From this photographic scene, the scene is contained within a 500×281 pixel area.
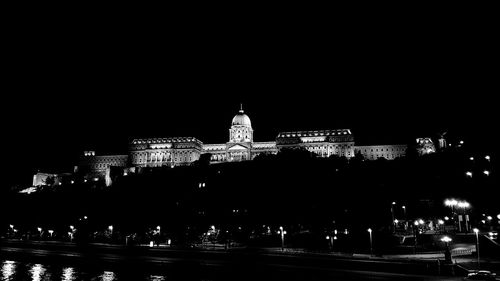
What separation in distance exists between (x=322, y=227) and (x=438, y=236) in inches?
823

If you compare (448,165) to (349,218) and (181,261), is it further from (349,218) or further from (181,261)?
(181,261)

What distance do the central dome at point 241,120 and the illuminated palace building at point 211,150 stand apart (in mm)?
2516

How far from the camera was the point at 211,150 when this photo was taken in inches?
6722

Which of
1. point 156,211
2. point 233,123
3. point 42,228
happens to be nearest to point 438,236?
point 156,211

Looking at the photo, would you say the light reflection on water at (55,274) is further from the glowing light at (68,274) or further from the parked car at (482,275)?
the parked car at (482,275)

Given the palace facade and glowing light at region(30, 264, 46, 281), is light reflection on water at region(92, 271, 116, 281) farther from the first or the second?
the palace facade

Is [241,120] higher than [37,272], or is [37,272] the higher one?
[241,120]

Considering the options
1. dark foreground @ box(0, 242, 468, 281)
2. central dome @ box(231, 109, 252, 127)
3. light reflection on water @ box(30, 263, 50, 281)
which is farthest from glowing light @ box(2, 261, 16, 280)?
central dome @ box(231, 109, 252, 127)

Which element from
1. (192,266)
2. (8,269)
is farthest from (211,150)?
(192,266)

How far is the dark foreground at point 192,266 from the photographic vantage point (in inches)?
1368

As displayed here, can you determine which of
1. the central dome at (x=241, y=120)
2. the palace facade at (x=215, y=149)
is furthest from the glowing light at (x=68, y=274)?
the central dome at (x=241, y=120)

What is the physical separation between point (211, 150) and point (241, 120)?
57.6 feet

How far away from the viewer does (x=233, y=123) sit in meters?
178

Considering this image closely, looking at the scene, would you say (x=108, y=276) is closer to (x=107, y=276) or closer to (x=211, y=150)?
(x=107, y=276)
